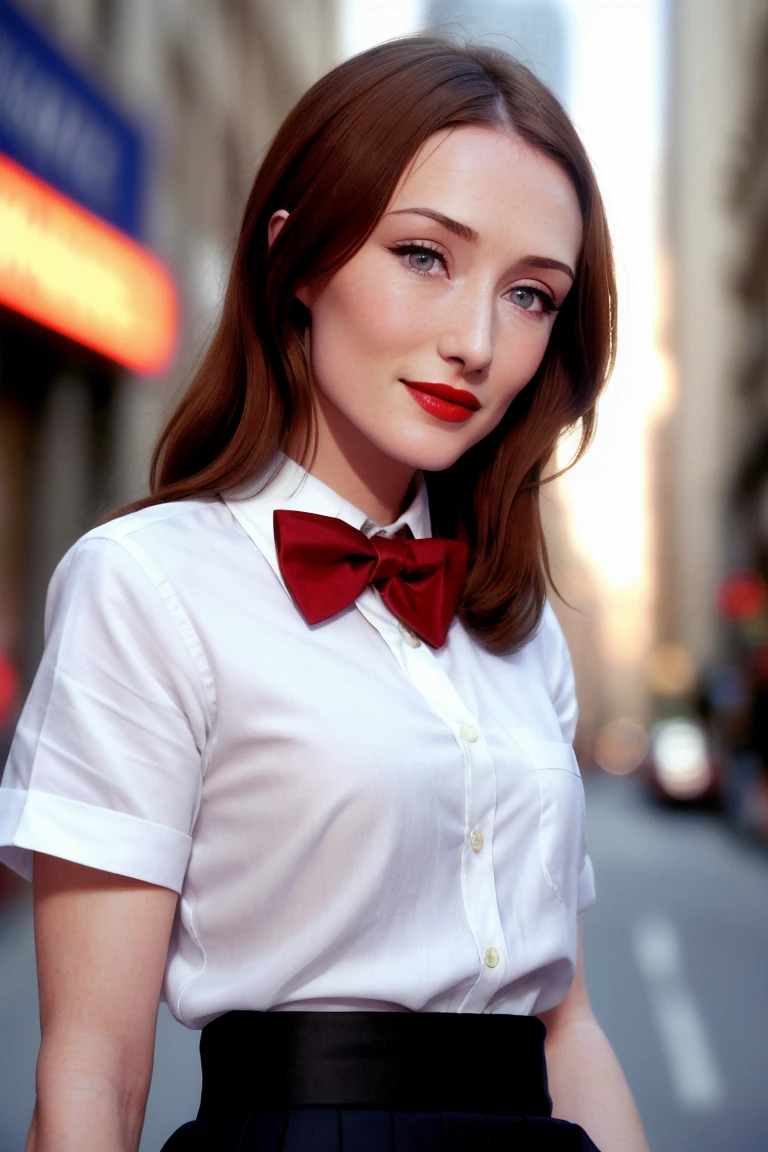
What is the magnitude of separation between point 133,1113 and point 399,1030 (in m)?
0.29

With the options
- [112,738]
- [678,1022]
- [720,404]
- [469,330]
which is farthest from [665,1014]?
[720,404]

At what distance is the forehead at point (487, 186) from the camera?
1.57 meters

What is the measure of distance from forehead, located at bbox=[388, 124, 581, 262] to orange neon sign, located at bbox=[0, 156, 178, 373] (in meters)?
8.20

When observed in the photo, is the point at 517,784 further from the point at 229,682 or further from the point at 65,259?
the point at 65,259

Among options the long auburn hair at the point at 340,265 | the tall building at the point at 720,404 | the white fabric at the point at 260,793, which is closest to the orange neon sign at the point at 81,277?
the long auburn hair at the point at 340,265

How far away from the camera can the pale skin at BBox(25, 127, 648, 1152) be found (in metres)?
1.35

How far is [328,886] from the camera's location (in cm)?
144

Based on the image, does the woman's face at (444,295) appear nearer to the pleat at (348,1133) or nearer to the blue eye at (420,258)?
the blue eye at (420,258)

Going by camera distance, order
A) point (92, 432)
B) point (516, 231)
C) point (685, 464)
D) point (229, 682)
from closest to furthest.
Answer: point (229, 682)
point (516, 231)
point (92, 432)
point (685, 464)

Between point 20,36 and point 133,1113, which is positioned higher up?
point 20,36

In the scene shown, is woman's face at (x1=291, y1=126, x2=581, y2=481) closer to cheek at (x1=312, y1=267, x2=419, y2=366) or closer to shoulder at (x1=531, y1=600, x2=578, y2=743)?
cheek at (x1=312, y1=267, x2=419, y2=366)

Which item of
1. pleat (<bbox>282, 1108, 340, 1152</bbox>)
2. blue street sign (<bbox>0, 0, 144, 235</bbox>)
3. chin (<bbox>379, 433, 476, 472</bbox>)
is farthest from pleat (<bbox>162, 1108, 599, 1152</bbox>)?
blue street sign (<bbox>0, 0, 144, 235</bbox>)

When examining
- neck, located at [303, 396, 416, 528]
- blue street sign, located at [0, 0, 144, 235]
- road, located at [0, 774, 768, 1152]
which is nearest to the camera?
neck, located at [303, 396, 416, 528]

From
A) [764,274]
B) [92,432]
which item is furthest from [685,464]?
[92,432]
